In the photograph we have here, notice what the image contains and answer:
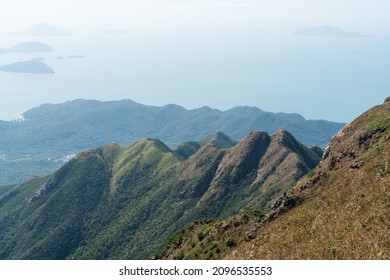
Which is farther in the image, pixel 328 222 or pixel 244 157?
pixel 244 157

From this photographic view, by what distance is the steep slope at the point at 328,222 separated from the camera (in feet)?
120

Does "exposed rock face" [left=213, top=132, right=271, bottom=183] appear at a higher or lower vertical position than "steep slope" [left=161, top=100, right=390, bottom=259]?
lower

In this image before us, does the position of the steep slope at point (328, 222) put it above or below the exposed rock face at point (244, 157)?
Result: above

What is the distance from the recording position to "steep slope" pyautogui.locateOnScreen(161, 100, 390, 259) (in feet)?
120

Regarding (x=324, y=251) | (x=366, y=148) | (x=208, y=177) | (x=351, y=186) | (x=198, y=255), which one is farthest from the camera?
(x=208, y=177)

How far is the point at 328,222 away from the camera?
4572 centimetres

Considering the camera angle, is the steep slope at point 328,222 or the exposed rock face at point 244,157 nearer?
the steep slope at point 328,222

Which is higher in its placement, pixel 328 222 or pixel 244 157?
pixel 328 222

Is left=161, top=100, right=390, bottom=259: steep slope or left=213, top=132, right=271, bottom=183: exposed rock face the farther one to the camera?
left=213, top=132, right=271, bottom=183: exposed rock face

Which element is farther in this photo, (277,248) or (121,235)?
(121,235)

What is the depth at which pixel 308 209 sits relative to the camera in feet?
186
